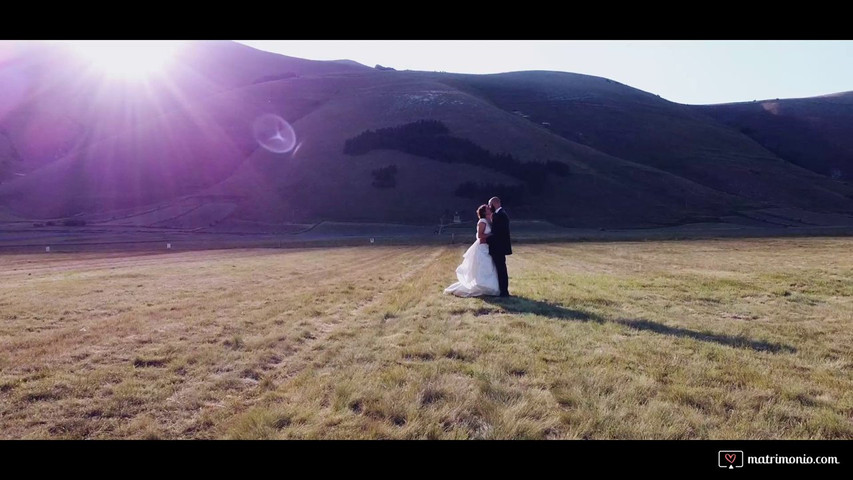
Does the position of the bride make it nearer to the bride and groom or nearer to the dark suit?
the bride and groom

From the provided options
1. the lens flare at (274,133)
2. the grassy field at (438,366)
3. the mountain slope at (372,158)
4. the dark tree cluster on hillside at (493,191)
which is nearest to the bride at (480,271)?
the grassy field at (438,366)

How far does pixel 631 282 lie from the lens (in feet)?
54.2

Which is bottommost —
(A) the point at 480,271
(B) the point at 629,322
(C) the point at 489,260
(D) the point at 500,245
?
(B) the point at 629,322

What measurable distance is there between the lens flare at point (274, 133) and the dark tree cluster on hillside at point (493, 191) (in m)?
41.7

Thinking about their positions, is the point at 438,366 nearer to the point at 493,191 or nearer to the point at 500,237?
the point at 500,237

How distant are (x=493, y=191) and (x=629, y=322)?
8936cm

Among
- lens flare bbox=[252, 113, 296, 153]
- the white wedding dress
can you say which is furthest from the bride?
lens flare bbox=[252, 113, 296, 153]

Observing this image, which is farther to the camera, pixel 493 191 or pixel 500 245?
pixel 493 191

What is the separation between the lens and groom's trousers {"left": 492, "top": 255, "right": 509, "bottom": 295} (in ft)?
45.2

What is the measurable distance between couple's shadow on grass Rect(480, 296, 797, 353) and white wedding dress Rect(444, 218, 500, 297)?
45 centimetres
